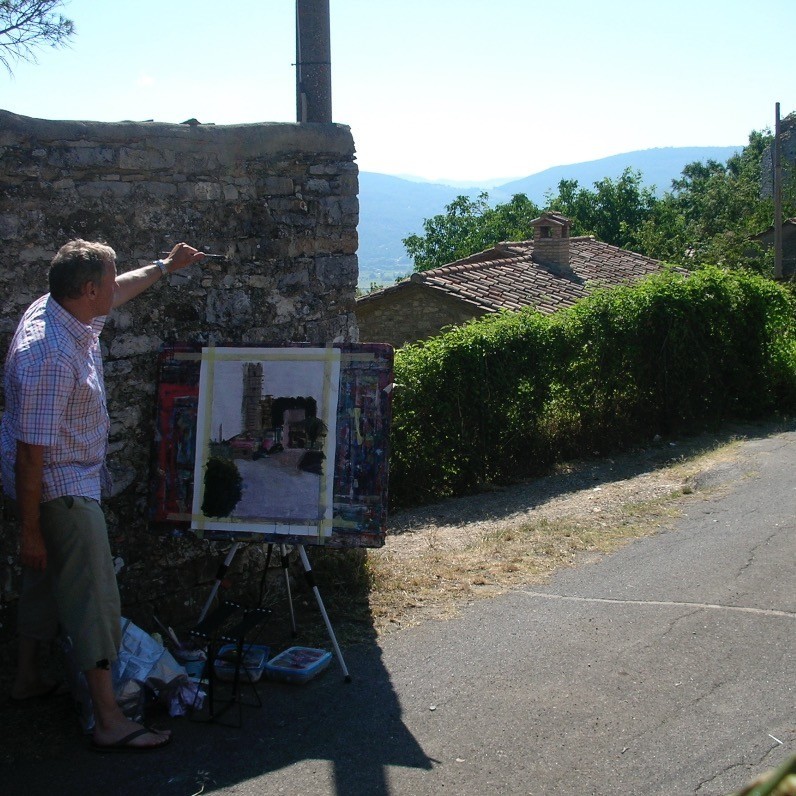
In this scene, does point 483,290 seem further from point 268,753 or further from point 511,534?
point 268,753

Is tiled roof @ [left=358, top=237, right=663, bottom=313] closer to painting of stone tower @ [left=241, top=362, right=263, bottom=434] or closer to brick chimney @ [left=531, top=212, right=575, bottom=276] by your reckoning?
brick chimney @ [left=531, top=212, right=575, bottom=276]

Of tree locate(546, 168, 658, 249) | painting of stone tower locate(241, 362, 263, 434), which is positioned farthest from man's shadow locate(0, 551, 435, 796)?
tree locate(546, 168, 658, 249)

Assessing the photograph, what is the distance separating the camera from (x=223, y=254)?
5410 millimetres

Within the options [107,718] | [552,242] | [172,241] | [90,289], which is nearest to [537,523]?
[172,241]

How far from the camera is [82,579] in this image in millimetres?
3887

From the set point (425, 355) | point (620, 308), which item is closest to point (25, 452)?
point (425, 355)

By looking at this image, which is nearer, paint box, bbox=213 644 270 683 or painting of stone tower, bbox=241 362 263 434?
paint box, bbox=213 644 270 683

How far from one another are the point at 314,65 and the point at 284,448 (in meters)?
2.89

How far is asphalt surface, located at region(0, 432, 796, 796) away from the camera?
3.78m

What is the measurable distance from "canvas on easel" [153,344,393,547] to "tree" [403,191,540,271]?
34.8m

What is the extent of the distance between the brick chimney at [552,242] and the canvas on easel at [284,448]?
1777 centimetres

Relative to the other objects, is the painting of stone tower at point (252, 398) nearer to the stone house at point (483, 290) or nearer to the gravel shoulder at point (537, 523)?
the gravel shoulder at point (537, 523)

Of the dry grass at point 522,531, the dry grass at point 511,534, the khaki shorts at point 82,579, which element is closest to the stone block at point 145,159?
the khaki shorts at point 82,579

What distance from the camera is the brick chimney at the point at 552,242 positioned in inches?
874
